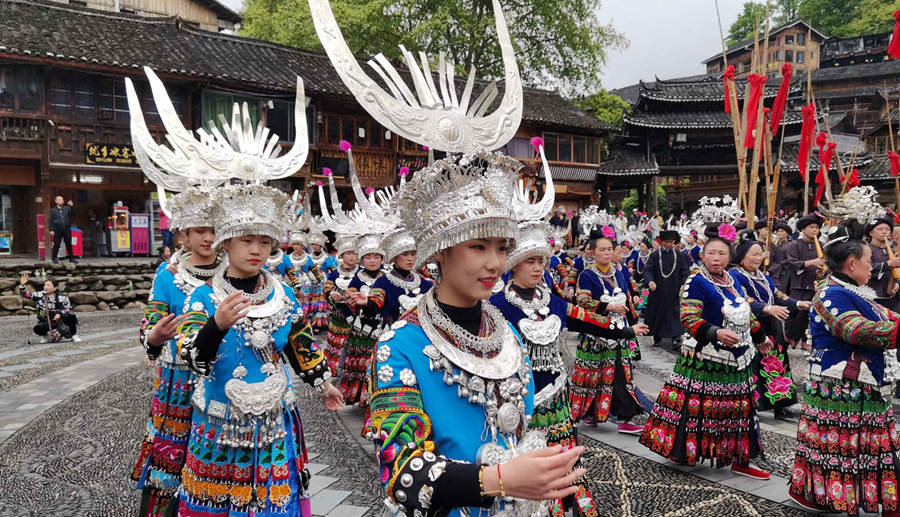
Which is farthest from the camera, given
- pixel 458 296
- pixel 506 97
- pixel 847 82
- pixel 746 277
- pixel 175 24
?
pixel 847 82

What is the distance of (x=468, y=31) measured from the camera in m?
28.3

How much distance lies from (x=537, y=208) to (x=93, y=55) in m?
17.4

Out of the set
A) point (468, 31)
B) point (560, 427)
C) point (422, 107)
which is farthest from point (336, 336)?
point (468, 31)

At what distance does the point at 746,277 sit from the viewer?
6.00 m

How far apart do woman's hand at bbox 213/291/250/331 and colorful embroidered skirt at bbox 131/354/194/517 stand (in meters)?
1.17

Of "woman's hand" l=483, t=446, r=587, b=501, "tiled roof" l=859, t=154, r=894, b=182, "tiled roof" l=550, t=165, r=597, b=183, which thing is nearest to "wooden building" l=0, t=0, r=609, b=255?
"tiled roof" l=550, t=165, r=597, b=183

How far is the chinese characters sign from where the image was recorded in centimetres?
1852

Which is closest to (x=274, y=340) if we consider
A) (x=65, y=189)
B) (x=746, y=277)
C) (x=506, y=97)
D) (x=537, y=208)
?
(x=506, y=97)

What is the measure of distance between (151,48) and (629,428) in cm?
1936

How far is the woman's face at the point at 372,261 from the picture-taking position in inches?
295

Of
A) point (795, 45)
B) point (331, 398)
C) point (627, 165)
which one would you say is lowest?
point (331, 398)

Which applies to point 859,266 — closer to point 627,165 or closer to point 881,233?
point 881,233

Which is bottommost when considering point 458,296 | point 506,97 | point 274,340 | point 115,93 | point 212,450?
point 212,450

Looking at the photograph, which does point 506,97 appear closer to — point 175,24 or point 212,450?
point 212,450
